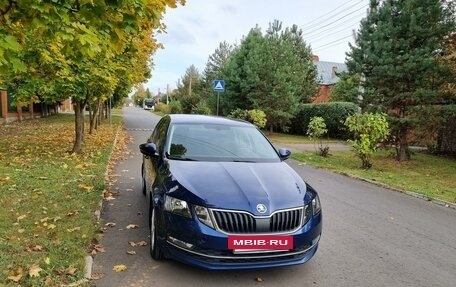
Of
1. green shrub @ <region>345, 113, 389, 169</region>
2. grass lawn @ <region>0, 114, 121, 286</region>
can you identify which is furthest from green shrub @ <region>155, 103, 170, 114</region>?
grass lawn @ <region>0, 114, 121, 286</region>

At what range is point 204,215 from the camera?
151 inches

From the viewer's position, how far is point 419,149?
1838cm

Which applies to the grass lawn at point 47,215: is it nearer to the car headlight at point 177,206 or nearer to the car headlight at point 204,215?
the car headlight at point 177,206

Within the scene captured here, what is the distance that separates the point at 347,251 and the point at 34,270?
A: 12.0 ft

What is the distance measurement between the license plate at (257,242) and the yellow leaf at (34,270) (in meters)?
1.92

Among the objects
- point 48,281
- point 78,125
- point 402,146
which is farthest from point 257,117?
point 48,281

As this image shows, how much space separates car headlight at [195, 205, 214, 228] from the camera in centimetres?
382

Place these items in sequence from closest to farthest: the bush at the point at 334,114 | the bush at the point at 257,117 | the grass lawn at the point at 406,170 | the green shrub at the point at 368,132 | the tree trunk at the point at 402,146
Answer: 1. the grass lawn at the point at 406,170
2. the green shrub at the point at 368,132
3. the tree trunk at the point at 402,146
4. the bush at the point at 257,117
5. the bush at the point at 334,114

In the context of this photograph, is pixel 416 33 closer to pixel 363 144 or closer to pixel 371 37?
Result: pixel 371 37

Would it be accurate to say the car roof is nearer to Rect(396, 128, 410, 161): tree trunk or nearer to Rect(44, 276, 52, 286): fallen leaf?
Rect(44, 276, 52, 286): fallen leaf

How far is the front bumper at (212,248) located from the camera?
149 inches

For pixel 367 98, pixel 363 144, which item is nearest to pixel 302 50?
pixel 367 98

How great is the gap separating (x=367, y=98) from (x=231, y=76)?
12.4 metres

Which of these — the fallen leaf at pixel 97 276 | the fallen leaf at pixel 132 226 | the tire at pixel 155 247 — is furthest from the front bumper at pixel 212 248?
the fallen leaf at pixel 132 226
